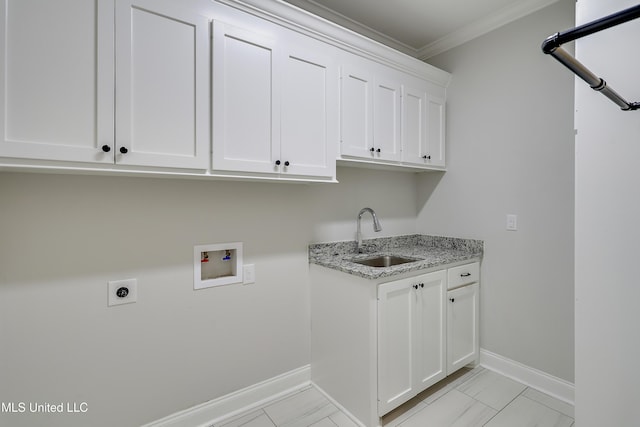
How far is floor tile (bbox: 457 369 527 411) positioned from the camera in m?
1.88

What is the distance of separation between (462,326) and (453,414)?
0.58 meters

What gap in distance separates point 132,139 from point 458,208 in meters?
2.29

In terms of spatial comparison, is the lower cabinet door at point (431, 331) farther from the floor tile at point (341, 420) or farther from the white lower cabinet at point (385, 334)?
the floor tile at point (341, 420)

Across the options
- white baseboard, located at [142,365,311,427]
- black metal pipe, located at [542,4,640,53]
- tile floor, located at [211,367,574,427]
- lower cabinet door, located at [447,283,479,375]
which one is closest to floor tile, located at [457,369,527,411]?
tile floor, located at [211,367,574,427]

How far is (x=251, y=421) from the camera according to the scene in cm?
173

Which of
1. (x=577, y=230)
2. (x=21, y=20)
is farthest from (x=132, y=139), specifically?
(x=577, y=230)

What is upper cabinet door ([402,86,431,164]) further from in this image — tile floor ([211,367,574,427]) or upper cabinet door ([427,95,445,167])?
tile floor ([211,367,574,427])

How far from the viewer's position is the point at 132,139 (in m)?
1.22

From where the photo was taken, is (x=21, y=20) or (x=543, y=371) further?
(x=543, y=371)

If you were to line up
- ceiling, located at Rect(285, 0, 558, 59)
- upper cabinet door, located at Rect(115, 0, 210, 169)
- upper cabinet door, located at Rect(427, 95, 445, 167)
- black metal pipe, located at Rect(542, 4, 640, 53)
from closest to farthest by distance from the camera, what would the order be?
black metal pipe, located at Rect(542, 4, 640, 53) → upper cabinet door, located at Rect(115, 0, 210, 169) → ceiling, located at Rect(285, 0, 558, 59) → upper cabinet door, located at Rect(427, 95, 445, 167)

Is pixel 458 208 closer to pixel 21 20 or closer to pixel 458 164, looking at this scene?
pixel 458 164

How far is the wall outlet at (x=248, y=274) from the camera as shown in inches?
72.4

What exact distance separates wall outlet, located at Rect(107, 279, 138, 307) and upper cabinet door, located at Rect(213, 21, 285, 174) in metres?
0.75

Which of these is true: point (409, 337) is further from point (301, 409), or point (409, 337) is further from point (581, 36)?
point (581, 36)
